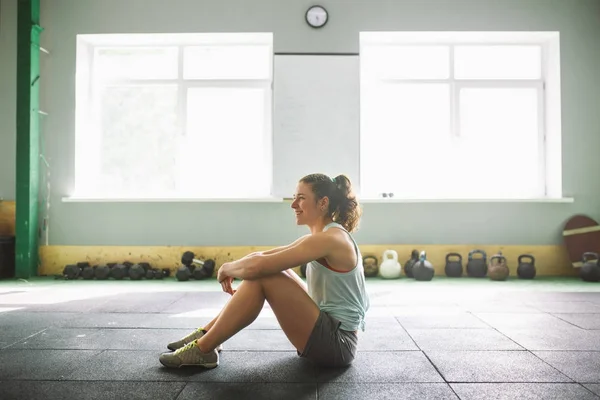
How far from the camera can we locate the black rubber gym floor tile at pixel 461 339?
2307 millimetres

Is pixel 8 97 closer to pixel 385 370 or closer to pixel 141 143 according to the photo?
pixel 141 143

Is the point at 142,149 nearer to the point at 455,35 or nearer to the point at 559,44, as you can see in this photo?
the point at 455,35

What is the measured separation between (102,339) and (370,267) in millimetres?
3087

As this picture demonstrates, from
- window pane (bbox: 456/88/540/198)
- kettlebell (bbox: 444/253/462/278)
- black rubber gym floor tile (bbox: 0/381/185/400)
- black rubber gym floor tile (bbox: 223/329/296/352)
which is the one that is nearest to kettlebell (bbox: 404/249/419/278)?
kettlebell (bbox: 444/253/462/278)

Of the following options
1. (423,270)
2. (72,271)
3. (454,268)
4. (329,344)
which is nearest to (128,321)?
(329,344)

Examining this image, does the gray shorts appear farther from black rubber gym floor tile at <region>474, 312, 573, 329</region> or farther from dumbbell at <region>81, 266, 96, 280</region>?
dumbbell at <region>81, 266, 96, 280</region>

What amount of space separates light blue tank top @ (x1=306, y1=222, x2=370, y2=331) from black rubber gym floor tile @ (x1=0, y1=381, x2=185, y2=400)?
25.3 inches

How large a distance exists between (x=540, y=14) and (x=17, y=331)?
576 cm

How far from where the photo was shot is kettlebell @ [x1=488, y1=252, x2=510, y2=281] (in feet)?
15.5

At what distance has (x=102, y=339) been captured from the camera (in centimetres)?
244

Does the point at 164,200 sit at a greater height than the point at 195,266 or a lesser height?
greater

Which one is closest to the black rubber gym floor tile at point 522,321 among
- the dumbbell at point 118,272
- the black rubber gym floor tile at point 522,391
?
the black rubber gym floor tile at point 522,391

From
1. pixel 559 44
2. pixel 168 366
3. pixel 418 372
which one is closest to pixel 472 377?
pixel 418 372

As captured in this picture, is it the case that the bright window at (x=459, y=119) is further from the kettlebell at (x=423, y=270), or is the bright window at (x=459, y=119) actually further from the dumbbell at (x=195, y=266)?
the dumbbell at (x=195, y=266)
